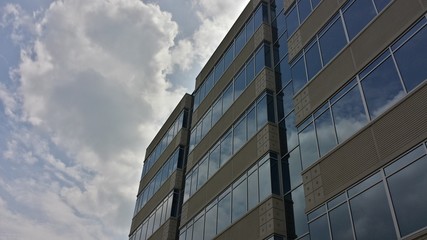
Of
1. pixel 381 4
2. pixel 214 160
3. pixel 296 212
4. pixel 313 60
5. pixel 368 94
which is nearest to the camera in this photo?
pixel 368 94

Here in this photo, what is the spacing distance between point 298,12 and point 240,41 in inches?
292

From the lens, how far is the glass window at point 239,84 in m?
25.3

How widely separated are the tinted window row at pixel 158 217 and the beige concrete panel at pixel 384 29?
61.8 feet

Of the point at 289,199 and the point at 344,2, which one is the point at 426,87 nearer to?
the point at 344,2

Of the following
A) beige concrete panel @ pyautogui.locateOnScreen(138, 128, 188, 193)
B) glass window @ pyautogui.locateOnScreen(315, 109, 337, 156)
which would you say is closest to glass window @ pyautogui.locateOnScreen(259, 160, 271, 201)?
glass window @ pyautogui.locateOnScreen(315, 109, 337, 156)

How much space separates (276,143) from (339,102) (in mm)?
4766

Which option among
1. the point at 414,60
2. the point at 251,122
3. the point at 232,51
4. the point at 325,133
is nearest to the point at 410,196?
the point at 414,60

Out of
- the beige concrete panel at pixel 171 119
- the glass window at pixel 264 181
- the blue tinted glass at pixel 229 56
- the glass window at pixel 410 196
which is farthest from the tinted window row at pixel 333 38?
the beige concrete panel at pixel 171 119

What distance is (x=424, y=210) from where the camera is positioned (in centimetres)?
1107

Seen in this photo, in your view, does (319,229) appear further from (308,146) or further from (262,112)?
(262,112)

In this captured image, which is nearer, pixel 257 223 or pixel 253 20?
pixel 257 223

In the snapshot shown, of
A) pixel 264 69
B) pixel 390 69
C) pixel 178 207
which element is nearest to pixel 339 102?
pixel 390 69

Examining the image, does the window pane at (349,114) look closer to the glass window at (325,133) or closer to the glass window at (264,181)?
the glass window at (325,133)

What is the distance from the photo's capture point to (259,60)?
2431cm
